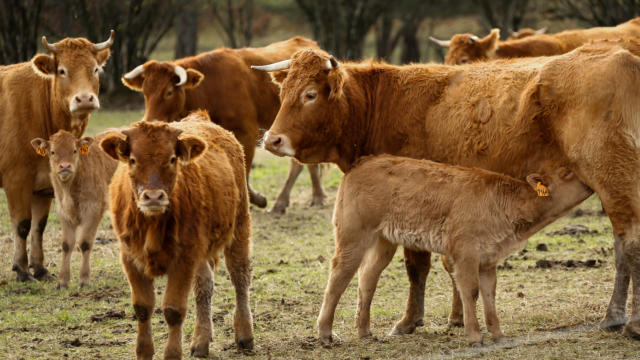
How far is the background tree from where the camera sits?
60.0 feet

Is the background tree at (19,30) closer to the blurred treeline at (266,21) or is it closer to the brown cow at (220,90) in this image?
the blurred treeline at (266,21)

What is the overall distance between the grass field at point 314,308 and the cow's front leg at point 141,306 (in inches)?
21.4

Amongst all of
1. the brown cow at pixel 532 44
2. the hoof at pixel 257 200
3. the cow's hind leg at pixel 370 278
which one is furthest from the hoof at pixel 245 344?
the brown cow at pixel 532 44

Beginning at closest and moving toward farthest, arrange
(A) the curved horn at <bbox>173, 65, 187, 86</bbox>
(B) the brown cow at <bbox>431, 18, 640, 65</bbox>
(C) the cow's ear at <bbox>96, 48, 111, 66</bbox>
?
1. (C) the cow's ear at <bbox>96, 48, 111, 66</bbox>
2. (A) the curved horn at <bbox>173, 65, 187, 86</bbox>
3. (B) the brown cow at <bbox>431, 18, 640, 65</bbox>

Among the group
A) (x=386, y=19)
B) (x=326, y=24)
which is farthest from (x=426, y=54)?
(x=326, y=24)

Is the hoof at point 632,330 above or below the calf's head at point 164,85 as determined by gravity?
below

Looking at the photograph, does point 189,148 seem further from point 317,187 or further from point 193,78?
point 317,187

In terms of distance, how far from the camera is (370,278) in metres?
6.56

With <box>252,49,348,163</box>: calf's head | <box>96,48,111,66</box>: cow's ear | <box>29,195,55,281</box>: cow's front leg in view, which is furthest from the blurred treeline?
<box>252,49,348,163</box>: calf's head

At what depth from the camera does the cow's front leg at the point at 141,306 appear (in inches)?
219

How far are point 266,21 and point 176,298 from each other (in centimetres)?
3966

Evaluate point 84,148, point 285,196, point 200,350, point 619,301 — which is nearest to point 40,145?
point 84,148

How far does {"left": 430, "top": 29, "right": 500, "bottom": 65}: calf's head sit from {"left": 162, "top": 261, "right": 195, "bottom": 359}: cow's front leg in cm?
978

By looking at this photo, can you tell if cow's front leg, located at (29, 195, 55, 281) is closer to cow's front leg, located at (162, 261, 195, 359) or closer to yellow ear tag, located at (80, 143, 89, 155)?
yellow ear tag, located at (80, 143, 89, 155)
